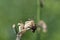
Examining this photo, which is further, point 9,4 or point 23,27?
point 9,4

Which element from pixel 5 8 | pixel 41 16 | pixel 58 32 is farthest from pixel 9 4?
pixel 58 32

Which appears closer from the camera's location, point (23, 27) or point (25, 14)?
point (23, 27)

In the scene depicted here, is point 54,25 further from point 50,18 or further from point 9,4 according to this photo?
point 9,4

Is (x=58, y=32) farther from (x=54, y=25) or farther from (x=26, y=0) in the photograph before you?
(x=26, y=0)

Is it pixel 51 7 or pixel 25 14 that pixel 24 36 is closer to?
pixel 25 14

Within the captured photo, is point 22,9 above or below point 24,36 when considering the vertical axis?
above

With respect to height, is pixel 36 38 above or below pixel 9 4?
below

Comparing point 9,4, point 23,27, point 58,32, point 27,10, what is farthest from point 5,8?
point 58,32
